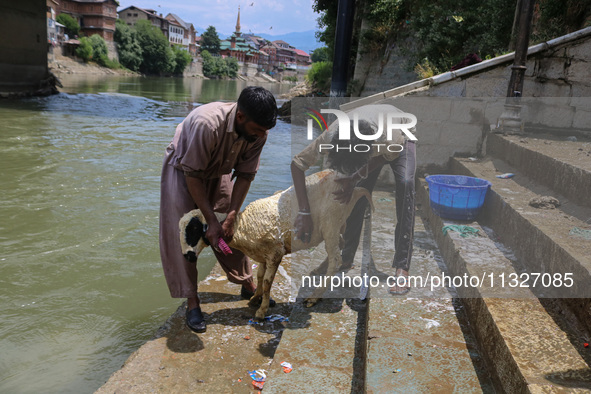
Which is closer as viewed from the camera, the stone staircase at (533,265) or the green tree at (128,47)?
the stone staircase at (533,265)

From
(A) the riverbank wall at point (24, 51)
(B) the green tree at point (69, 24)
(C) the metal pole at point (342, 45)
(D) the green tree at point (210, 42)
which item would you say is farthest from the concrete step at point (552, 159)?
(D) the green tree at point (210, 42)

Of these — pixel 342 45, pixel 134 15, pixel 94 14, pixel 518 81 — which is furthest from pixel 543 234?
pixel 134 15

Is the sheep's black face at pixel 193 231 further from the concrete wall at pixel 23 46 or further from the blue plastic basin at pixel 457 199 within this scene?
the concrete wall at pixel 23 46

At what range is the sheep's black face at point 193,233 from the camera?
317cm

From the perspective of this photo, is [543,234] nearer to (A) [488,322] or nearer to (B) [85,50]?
(A) [488,322]

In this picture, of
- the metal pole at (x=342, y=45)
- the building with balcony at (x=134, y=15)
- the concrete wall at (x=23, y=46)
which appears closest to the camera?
the metal pole at (x=342, y=45)

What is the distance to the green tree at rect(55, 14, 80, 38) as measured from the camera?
69062mm

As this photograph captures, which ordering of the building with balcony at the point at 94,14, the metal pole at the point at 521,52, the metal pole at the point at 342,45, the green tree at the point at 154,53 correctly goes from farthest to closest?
the green tree at the point at 154,53
the building with balcony at the point at 94,14
the metal pole at the point at 342,45
the metal pole at the point at 521,52

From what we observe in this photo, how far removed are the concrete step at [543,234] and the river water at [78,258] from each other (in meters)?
2.90

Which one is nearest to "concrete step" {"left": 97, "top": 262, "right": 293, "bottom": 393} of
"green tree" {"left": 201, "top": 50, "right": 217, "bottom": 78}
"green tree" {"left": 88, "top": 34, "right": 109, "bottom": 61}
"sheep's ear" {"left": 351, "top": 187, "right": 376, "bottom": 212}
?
"sheep's ear" {"left": 351, "top": 187, "right": 376, "bottom": 212}

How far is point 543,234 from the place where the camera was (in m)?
2.91

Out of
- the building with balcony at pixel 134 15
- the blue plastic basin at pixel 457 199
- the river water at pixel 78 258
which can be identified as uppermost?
the building with balcony at pixel 134 15

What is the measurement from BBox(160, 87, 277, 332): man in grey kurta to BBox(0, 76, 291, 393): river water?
86 centimetres

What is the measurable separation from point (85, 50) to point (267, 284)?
67.2 meters
